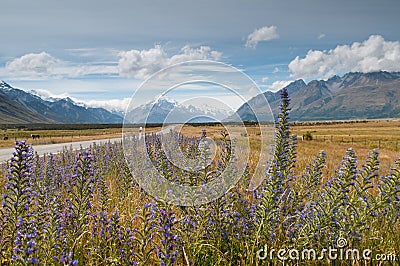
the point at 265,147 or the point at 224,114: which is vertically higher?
the point at 224,114

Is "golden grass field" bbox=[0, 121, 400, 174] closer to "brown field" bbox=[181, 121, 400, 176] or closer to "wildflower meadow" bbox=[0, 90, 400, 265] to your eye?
"brown field" bbox=[181, 121, 400, 176]

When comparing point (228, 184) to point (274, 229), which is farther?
point (228, 184)

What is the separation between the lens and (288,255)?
4320mm

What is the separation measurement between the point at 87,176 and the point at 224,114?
7.95 feet

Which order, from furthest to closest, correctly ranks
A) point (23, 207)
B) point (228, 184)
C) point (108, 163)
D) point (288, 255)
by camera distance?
point (108, 163), point (228, 184), point (288, 255), point (23, 207)

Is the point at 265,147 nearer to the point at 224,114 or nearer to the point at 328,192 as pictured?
the point at 224,114

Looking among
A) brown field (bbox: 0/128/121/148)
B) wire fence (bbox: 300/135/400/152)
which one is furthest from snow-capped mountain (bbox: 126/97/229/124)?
wire fence (bbox: 300/135/400/152)

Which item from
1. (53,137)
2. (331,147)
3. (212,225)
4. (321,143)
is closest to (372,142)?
(321,143)

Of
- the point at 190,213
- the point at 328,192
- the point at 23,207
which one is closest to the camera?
the point at 23,207

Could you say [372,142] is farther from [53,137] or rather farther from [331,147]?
[53,137]

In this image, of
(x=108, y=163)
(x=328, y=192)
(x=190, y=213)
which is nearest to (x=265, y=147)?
(x=328, y=192)

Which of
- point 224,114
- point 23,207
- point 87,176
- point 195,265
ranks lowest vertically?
point 195,265

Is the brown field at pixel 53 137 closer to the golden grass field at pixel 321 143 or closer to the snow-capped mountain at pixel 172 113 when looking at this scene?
the golden grass field at pixel 321 143

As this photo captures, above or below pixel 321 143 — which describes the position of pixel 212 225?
above
